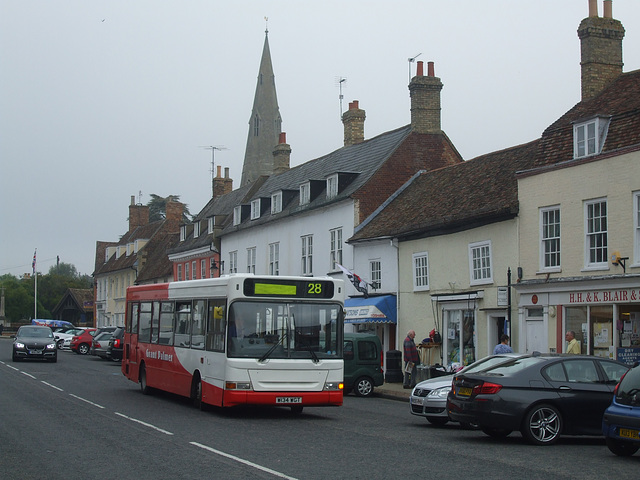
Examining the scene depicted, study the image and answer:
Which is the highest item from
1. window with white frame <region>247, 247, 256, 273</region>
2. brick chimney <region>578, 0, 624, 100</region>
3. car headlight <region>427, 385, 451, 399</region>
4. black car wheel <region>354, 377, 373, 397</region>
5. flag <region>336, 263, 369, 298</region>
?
brick chimney <region>578, 0, 624, 100</region>

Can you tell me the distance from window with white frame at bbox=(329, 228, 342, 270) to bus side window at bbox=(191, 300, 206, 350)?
58.2 feet

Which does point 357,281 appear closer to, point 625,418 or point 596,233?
point 596,233

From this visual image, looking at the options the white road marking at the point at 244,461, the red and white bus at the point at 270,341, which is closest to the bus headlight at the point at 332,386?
the red and white bus at the point at 270,341

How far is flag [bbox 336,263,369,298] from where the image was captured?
32.5 metres

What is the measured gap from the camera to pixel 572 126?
23844mm

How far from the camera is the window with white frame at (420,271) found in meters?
30.1

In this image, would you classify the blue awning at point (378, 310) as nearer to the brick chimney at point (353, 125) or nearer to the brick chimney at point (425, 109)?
the brick chimney at point (425, 109)

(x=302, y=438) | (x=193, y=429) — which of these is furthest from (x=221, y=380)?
(x=302, y=438)

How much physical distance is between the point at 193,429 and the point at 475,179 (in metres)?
17.8

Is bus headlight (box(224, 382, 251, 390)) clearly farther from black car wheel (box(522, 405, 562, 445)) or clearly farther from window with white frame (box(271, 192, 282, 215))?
window with white frame (box(271, 192, 282, 215))

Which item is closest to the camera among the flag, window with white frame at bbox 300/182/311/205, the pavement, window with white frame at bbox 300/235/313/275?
the pavement

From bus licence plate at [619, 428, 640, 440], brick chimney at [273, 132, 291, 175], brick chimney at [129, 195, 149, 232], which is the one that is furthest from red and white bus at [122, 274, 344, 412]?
brick chimney at [129, 195, 149, 232]

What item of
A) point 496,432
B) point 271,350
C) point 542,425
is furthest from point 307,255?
point 542,425

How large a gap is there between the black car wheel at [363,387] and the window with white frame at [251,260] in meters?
21.9
